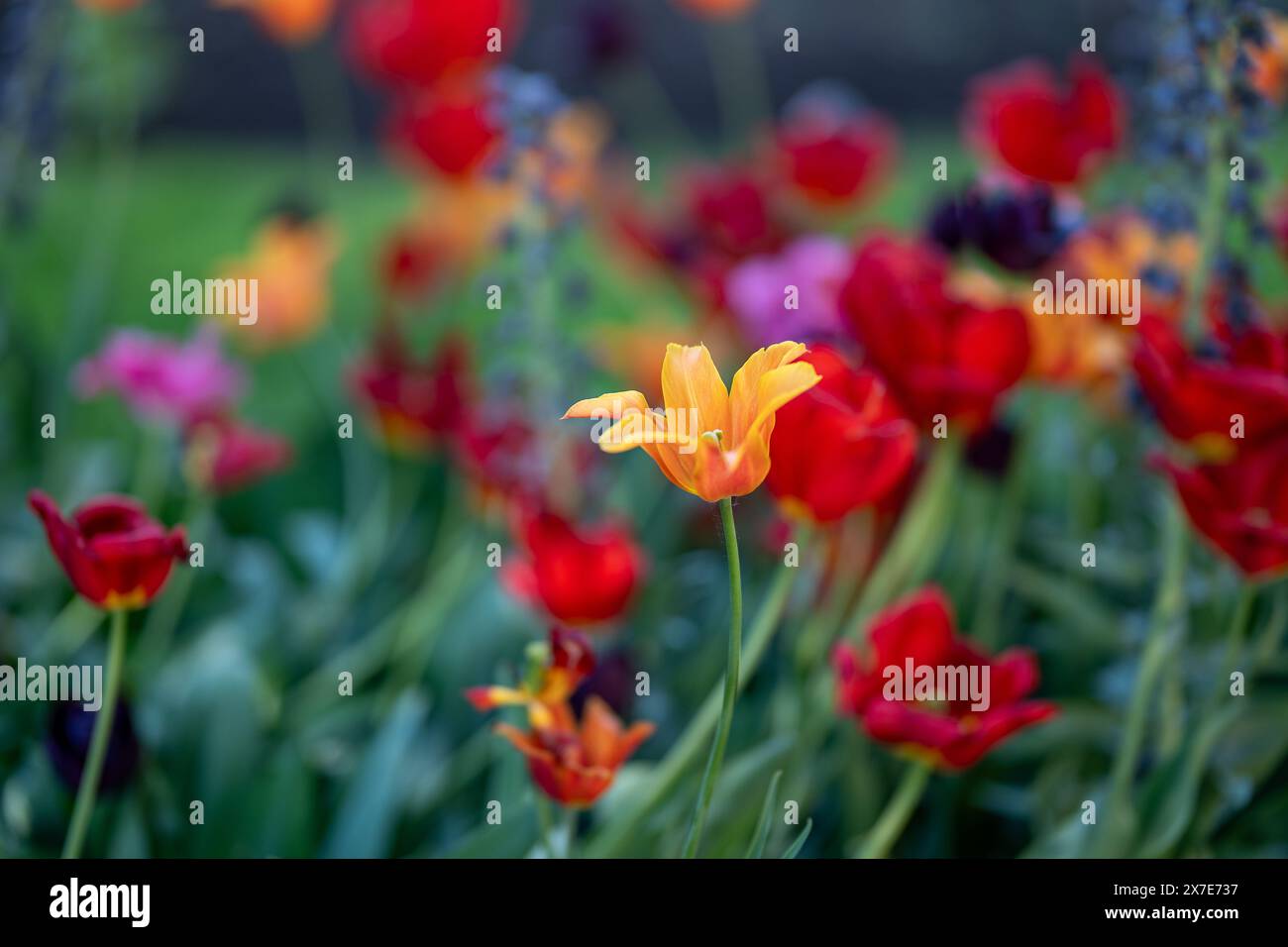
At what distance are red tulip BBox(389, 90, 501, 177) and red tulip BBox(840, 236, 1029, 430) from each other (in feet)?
2.19

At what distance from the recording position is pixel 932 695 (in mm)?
692

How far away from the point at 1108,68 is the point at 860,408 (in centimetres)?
239

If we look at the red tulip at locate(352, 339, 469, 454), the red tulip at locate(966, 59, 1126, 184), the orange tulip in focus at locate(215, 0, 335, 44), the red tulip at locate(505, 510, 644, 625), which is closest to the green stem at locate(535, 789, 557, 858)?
the red tulip at locate(505, 510, 644, 625)

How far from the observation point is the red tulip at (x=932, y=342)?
2.34 feet

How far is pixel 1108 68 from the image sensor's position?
271cm

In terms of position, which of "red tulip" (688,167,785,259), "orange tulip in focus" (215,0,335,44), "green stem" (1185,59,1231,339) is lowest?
"green stem" (1185,59,1231,339)

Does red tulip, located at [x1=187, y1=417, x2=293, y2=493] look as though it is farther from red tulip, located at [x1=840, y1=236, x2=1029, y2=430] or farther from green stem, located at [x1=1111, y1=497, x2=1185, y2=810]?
green stem, located at [x1=1111, y1=497, x2=1185, y2=810]

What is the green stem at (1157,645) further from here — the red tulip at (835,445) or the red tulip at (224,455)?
the red tulip at (224,455)

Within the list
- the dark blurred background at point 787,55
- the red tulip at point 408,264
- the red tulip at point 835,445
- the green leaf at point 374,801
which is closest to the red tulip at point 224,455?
the green leaf at point 374,801

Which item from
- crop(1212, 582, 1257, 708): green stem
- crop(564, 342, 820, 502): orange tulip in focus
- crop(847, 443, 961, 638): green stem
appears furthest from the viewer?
crop(847, 443, 961, 638): green stem

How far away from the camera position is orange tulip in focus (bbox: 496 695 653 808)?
1.90 feet

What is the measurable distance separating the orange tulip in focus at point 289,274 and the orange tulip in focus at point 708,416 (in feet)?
2.91
